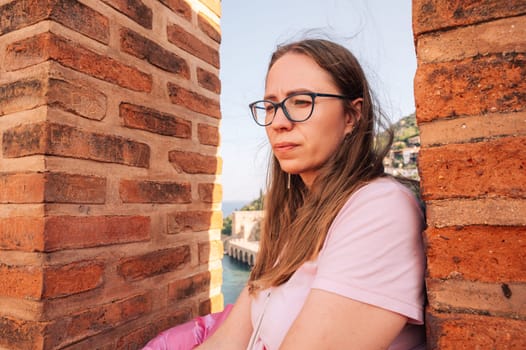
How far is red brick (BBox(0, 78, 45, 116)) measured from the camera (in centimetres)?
107

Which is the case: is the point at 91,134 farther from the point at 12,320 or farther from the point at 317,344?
the point at 317,344

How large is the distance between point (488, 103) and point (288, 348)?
638mm

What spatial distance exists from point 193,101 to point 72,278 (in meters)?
0.87

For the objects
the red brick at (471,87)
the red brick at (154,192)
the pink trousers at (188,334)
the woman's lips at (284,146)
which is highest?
the red brick at (471,87)

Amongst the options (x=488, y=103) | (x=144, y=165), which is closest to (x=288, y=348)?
(x=488, y=103)

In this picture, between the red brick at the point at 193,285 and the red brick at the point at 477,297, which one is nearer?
the red brick at the point at 477,297

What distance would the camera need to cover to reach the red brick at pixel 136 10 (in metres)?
1.30

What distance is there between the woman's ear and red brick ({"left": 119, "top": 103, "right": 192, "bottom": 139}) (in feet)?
2.35

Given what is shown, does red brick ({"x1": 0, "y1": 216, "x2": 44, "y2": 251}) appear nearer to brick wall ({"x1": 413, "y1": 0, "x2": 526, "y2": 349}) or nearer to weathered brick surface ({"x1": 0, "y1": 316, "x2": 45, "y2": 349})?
weathered brick surface ({"x1": 0, "y1": 316, "x2": 45, "y2": 349})

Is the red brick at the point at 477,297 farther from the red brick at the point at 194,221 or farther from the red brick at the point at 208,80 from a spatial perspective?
the red brick at the point at 208,80

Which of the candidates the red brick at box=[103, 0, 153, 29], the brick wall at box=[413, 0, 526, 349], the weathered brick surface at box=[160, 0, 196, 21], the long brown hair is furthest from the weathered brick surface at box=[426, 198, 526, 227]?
the weathered brick surface at box=[160, 0, 196, 21]

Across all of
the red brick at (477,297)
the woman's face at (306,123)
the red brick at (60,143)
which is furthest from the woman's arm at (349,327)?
the red brick at (60,143)

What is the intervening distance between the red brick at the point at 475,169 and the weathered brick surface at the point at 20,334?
3.46 feet

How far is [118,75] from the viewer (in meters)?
1.30
